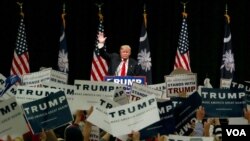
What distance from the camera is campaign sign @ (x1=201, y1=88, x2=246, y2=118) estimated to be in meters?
6.94

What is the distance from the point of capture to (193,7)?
12.8m

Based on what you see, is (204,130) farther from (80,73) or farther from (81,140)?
(80,73)

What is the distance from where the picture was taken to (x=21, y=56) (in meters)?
11.8

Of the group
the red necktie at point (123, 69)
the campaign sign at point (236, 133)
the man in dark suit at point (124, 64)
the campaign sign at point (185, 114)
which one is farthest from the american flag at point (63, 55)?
the campaign sign at point (236, 133)

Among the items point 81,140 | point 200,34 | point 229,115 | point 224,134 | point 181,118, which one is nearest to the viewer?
point 224,134

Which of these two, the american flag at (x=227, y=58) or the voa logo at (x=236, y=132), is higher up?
the american flag at (x=227, y=58)

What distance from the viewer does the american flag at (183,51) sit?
462 inches

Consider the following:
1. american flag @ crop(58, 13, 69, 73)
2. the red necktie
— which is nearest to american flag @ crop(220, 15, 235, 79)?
the red necktie

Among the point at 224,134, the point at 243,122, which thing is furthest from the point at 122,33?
the point at 224,134

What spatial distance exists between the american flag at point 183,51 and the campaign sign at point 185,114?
5.32m

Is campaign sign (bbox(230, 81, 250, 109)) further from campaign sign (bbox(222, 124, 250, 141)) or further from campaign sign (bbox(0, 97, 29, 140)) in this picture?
campaign sign (bbox(0, 97, 29, 140))

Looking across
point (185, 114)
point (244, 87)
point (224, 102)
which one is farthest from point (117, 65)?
point (185, 114)

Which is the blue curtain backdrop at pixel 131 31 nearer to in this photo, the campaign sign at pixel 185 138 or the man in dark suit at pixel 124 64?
the man in dark suit at pixel 124 64

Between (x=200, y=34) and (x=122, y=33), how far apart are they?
160cm
